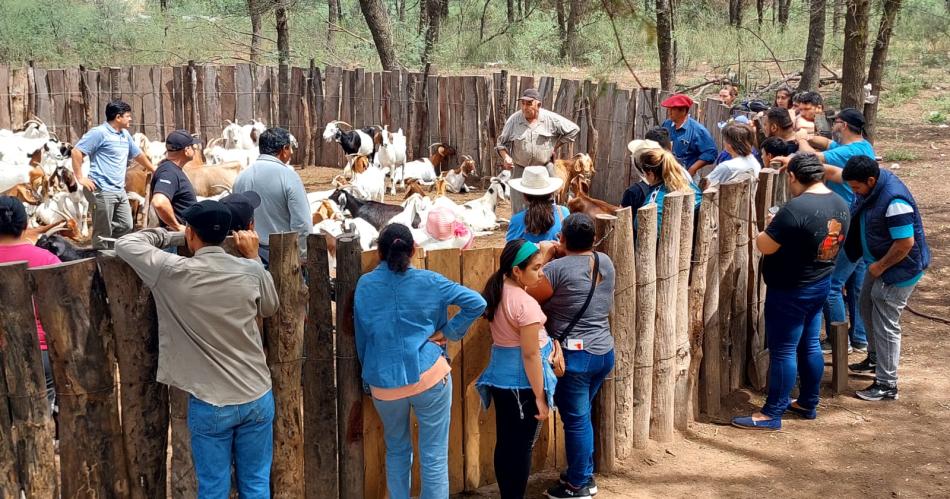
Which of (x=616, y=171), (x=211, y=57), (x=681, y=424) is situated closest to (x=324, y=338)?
(x=681, y=424)

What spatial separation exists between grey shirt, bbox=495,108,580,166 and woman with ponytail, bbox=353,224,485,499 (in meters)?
5.50

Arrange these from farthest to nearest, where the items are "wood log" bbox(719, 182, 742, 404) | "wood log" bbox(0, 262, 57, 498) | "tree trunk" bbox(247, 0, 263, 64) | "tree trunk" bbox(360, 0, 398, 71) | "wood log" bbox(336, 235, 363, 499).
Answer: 1. "tree trunk" bbox(247, 0, 263, 64)
2. "tree trunk" bbox(360, 0, 398, 71)
3. "wood log" bbox(719, 182, 742, 404)
4. "wood log" bbox(336, 235, 363, 499)
5. "wood log" bbox(0, 262, 57, 498)

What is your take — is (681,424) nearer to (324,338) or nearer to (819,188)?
(819,188)

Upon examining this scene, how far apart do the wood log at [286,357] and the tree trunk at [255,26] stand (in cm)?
1859

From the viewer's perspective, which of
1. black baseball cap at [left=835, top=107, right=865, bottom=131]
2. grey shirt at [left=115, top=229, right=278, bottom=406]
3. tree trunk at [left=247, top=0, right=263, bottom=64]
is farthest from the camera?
tree trunk at [left=247, top=0, right=263, bottom=64]

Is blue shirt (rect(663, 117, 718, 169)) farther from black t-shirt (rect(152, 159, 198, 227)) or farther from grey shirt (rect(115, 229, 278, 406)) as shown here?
grey shirt (rect(115, 229, 278, 406))

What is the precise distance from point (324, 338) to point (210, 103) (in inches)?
546

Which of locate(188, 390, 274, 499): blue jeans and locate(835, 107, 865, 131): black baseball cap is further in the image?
locate(835, 107, 865, 131): black baseball cap

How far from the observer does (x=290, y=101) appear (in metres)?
18.0

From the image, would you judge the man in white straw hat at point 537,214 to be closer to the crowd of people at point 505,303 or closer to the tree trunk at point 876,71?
the crowd of people at point 505,303

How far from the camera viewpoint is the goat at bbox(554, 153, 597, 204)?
37.2ft

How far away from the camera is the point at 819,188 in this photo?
20.6ft

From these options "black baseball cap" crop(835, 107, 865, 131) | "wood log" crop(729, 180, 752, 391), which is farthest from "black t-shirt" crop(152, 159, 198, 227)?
"black baseball cap" crop(835, 107, 865, 131)

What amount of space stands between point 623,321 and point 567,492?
1121 mm
